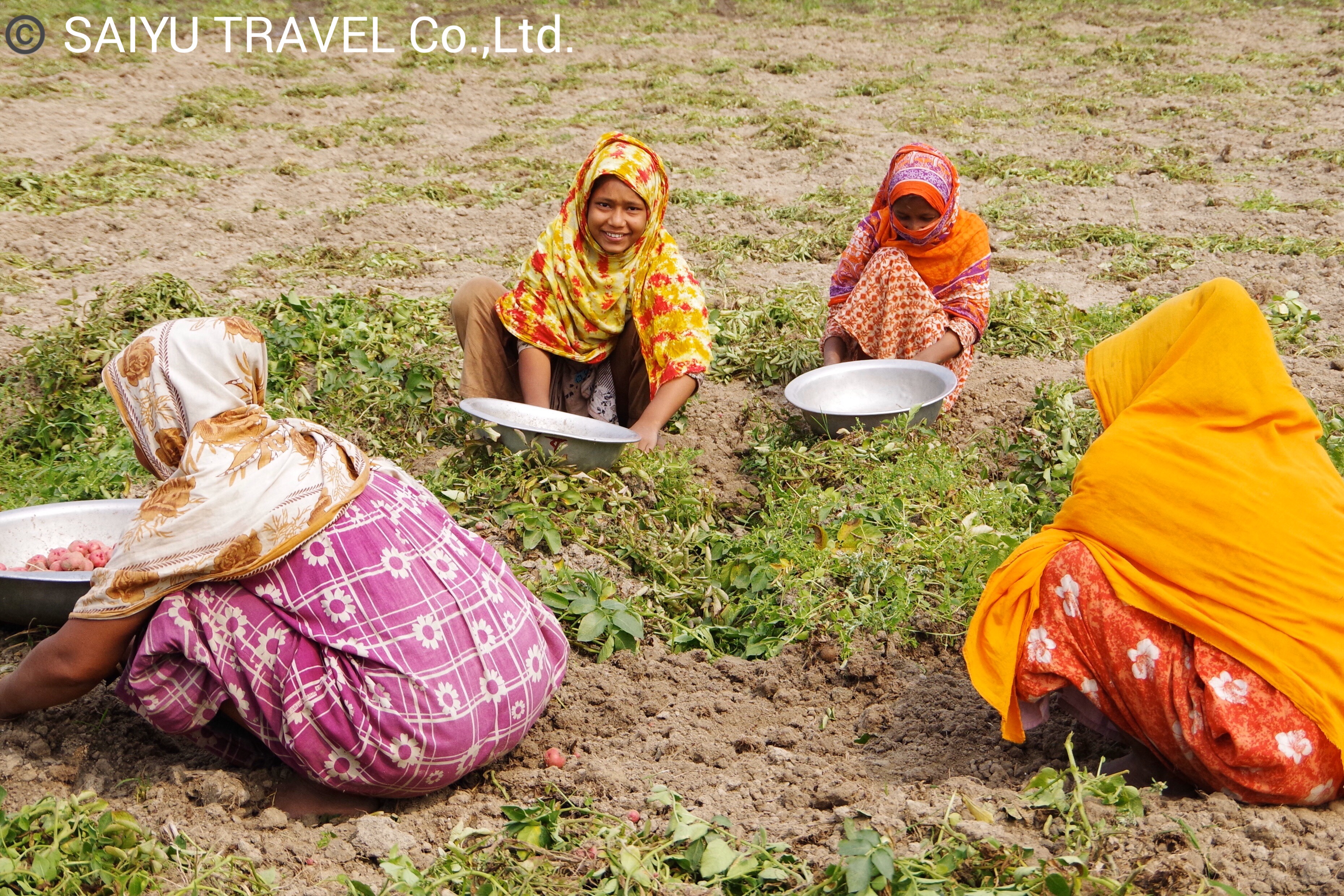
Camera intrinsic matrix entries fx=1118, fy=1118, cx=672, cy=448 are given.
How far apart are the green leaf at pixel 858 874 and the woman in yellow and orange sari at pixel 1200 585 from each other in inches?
23.5

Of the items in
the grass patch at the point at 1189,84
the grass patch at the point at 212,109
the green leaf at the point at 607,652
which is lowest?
the green leaf at the point at 607,652

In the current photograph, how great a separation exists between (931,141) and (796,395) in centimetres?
458

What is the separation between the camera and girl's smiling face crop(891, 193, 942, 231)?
419cm

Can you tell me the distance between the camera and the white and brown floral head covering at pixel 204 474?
2.10 metres

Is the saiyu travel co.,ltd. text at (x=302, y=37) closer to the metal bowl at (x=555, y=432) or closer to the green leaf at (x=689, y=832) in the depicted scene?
the metal bowl at (x=555, y=432)

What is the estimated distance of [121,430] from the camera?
157 inches

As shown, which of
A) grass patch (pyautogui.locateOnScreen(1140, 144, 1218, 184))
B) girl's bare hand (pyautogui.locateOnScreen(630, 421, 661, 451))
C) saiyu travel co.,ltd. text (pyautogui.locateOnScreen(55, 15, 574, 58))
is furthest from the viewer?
saiyu travel co.,ltd. text (pyautogui.locateOnScreen(55, 15, 574, 58))

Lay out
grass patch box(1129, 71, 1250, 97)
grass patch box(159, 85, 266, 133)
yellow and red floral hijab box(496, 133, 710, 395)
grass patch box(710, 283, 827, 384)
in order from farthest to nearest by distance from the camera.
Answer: grass patch box(1129, 71, 1250, 97) → grass patch box(159, 85, 266, 133) → grass patch box(710, 283, 827, 384) → yellow and red floral hijab box(496, 133, 710, 395)

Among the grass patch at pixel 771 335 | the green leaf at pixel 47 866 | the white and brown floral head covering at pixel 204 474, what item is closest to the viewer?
the green leaf at pixel 47 866

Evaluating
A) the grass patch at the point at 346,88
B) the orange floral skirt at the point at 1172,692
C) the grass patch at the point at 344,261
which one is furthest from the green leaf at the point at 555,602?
the grass patch at the point at 346,88

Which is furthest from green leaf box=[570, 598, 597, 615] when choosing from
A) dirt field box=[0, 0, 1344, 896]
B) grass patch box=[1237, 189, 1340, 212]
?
grass patch box=[1237, 189, 1340, 212]

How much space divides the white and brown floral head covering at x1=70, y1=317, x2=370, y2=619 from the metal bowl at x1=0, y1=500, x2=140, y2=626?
61 centimetres

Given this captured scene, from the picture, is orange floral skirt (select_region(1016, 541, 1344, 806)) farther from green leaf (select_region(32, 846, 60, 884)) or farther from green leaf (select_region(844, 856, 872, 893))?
green leaf (select_region(32, 846, 60, 884))

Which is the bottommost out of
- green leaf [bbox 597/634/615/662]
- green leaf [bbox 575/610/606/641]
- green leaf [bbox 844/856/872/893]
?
green leaf [bbox 597/634/615/662]
